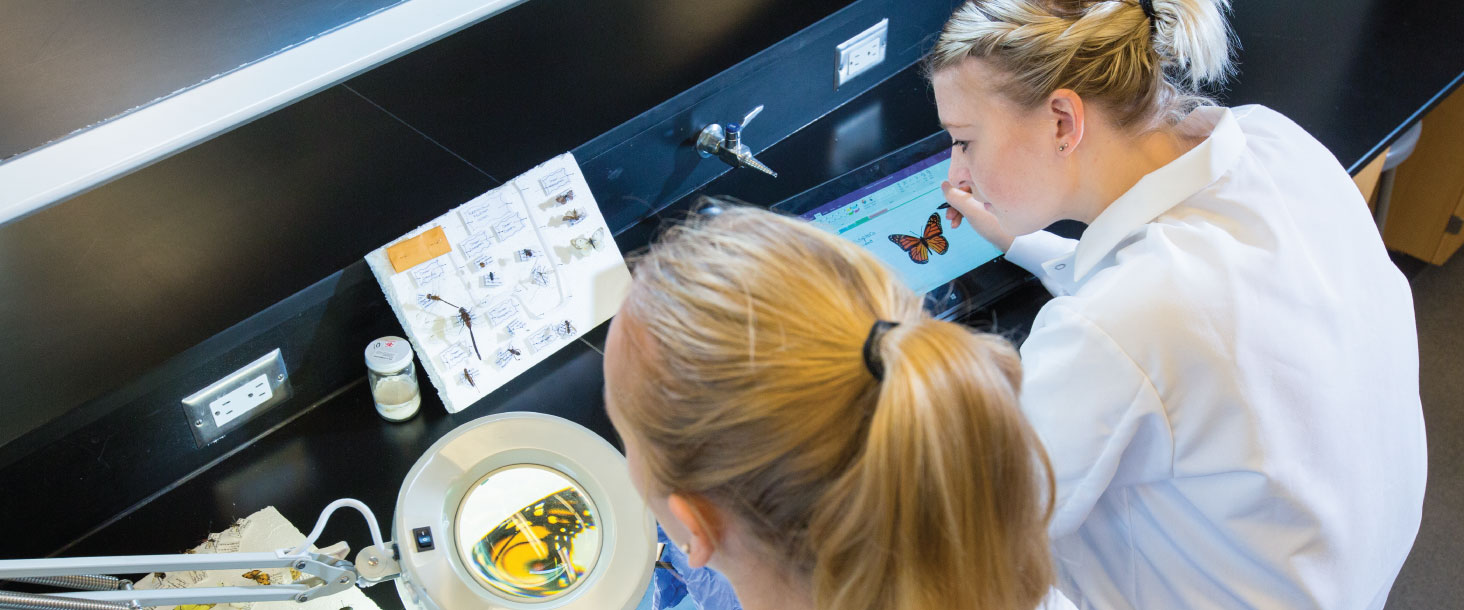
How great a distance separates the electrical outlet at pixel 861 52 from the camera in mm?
1905

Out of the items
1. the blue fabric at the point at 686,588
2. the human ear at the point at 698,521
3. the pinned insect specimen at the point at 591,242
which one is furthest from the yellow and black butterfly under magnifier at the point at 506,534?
the pinned insect specimen at the point at 591,242

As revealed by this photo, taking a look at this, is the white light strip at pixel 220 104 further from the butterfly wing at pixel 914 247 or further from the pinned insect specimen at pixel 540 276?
the butterfly wing at pixel 914 247

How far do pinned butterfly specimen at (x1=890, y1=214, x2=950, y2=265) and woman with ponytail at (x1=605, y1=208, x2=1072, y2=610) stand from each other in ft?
2.64

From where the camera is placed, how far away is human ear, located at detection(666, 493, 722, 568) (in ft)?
2.67

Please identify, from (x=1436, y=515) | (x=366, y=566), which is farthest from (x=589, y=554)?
(x=1436, y=515)

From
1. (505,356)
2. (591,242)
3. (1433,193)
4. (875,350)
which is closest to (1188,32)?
(875,350)

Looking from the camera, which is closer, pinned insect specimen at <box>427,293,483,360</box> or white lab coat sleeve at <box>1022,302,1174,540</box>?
white lab coat sleeve at <box>1022,302,1174,540</box>

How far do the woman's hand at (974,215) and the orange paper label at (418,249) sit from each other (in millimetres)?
732

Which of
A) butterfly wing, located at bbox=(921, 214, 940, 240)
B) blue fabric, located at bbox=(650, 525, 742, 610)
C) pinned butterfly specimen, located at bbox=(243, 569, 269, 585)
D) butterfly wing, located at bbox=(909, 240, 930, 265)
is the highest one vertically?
pinned butterfly specimen, located at bbox=(243, 569, 269, 585)

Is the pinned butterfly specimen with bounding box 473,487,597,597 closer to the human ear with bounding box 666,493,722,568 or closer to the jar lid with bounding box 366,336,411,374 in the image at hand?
the human ear with bounding box 666,493,722,568

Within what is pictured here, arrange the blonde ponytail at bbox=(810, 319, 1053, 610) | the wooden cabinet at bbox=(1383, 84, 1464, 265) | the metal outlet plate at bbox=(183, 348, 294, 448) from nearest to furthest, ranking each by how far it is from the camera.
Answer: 1. the blonde ponytail at bbox=(810, 319, 1053, 610)
2. the metal outlet plate at bbox=(183, 348, 294, 448)
3. the wooden cabinet at bbox=(1383, 84, 1464, 265)

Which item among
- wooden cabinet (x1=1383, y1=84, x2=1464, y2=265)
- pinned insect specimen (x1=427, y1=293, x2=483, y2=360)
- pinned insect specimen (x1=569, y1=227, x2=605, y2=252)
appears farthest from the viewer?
wooden cabinet (x1=1383, y1=84, x2=1464, y2=265)

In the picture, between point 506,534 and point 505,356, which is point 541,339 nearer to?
point 505,356

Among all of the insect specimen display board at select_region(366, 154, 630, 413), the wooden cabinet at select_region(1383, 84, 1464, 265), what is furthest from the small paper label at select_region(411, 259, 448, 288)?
the wooden cabinet at select_region(1383, 84, 1464, 265)
